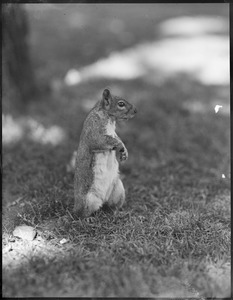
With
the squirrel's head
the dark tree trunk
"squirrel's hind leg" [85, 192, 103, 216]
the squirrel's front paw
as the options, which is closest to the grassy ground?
"squirrel's hind leg" [85, 192, 103, 216]

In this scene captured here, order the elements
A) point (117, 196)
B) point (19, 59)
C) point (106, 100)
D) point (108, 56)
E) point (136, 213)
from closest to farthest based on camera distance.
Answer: point (106, 100) < point (117, 196) < point (136, 213) < point (19, 59) < point (108, 56)

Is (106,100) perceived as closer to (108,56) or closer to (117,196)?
(117,196)

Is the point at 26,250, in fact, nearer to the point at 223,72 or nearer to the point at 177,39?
the point at 223,72

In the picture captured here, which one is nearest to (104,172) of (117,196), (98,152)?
(98,152)

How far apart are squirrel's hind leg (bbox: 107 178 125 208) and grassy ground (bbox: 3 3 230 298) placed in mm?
107

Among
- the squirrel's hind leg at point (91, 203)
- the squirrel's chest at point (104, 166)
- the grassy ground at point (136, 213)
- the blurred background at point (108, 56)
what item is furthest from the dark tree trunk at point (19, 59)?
the squirrel's hind leg at point (91, 203)

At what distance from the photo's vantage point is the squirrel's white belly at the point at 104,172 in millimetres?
3932

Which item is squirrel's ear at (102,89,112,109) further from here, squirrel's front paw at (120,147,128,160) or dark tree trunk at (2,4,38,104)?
dark tree trunk at (2,4,38,104)

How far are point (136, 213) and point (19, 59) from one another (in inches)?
143

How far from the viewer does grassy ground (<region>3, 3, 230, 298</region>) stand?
333cm

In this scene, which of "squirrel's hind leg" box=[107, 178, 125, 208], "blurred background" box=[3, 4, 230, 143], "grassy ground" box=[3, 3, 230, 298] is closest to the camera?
"grassy ground" box=[3, 3, 230, 298]

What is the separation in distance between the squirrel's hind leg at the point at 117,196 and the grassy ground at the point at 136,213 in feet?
0.35

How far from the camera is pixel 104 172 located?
396 centimetres

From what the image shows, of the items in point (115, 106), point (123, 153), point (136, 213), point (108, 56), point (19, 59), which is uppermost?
point (108, 56)
